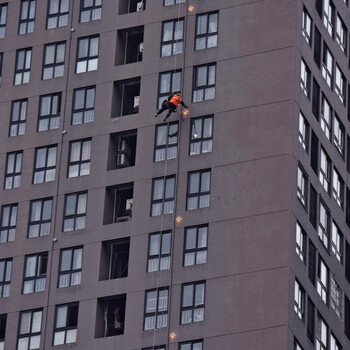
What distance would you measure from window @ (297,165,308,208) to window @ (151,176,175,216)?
6838 mm

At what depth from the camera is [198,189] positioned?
428 ft

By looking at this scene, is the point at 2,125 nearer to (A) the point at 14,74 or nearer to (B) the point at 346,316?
(A) the point at 14,74

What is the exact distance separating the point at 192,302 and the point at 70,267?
8238 mm

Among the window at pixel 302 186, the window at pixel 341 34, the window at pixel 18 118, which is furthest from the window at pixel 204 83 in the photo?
the window at pixel 341 34

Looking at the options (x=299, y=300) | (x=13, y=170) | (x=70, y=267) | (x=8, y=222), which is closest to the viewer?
(x=299, y=300)

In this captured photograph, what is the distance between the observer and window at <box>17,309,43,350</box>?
429 feet

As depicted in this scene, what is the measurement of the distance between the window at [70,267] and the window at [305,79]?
1520cm

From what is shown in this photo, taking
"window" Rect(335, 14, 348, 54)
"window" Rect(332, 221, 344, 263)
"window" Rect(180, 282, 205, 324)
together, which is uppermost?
"window" Rect(335, 14, 348, 54)

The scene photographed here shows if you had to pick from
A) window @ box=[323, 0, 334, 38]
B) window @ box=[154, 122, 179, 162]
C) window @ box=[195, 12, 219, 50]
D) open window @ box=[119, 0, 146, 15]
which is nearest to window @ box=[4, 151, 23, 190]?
window @ box=[154, 122, 179, 162]

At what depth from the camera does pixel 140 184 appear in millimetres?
132125

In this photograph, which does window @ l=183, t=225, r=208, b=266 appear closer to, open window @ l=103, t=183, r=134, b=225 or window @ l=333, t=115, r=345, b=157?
open window @ l=103, t=183, r=134, b=225

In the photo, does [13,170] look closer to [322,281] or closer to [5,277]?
[5,277]

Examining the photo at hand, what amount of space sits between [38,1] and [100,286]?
19928 mm

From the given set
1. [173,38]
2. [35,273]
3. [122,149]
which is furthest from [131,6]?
[35,273]
